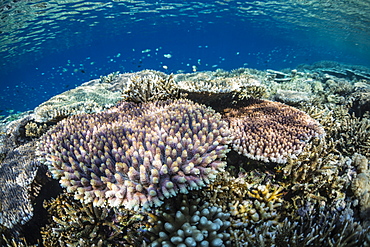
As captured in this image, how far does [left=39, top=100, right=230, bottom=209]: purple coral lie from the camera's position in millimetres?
2023

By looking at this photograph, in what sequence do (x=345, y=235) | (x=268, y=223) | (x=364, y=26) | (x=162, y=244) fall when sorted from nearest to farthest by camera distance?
(x=162, y=244), (x=345, y=235), (x=268, y=223), (x=364, y=26)

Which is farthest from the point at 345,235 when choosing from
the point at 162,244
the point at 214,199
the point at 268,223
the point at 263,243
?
the point at 162,244

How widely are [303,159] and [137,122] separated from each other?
2.99 m

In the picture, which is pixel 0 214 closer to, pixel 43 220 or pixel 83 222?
pixel 43 220

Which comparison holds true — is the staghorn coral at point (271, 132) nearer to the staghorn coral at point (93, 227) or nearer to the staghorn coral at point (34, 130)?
the staghorn coral at point (93, 227)

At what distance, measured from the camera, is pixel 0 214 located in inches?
120

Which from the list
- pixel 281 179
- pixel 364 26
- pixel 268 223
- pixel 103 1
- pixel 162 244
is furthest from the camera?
pixel 364 26

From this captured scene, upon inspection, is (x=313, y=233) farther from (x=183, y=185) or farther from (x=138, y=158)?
(x=138, y=158)

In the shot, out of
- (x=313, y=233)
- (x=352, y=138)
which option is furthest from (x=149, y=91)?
(x=352, y=138)

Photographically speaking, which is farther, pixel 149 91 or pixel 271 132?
pixel 149 91

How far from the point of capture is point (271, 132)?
11.5 feet

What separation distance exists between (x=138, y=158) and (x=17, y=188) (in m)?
2.81

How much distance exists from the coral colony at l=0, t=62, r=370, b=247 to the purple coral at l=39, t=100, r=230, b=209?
1 centimetres

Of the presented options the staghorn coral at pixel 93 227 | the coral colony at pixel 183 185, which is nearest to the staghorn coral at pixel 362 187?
the coral colony at pixel 183 185
